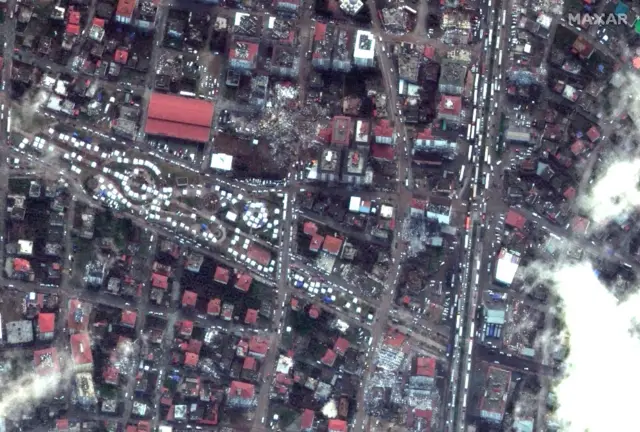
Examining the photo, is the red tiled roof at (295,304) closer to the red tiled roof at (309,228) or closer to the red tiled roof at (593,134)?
the red tiled roof at (309,228)

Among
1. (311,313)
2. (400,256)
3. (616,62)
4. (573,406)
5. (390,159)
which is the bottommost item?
(573,406)

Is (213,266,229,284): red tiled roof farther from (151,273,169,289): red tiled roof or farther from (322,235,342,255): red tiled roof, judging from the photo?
(322,235,342,255): red tiled roof

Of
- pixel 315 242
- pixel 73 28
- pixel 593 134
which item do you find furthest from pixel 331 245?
pixel 73 28

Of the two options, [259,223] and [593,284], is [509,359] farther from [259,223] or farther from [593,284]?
[259,223]

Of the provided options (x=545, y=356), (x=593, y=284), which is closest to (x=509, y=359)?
(x=545, y=356)

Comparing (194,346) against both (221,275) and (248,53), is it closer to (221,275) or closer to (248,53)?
(221,275)
